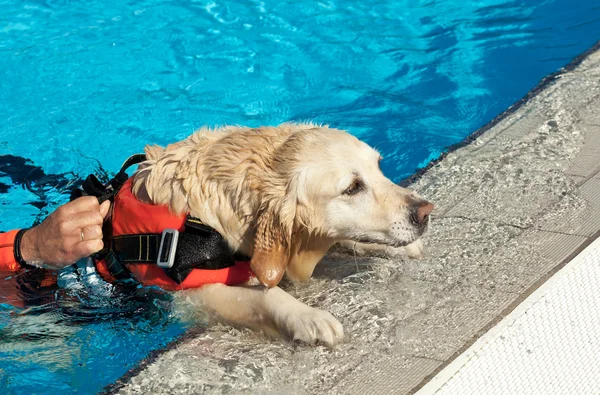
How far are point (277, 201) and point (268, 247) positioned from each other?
238 mm

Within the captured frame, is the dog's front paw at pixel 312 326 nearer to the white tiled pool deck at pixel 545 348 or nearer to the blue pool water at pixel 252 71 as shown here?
the white tiled pool deck at pixel 545 348

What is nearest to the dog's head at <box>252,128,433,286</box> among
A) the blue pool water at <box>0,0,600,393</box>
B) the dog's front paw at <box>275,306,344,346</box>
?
the dog's front paw at <box>275,306,344,346</box>

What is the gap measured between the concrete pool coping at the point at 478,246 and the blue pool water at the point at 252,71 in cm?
132

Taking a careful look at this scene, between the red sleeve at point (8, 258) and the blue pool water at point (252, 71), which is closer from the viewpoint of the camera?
the red sleeve at point (8, 258)

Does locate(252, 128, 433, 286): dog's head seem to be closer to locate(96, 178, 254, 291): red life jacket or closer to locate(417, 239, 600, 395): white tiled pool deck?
locate(96, 178, 254, 291): red life jacket

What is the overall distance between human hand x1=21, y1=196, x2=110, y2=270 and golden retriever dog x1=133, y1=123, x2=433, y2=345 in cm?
42

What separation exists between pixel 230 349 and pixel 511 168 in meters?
Answer: 2.40

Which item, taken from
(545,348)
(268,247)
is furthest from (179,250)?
(545,348)

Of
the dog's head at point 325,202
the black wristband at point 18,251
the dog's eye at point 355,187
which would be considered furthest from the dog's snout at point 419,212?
the black wristband at point 18,251

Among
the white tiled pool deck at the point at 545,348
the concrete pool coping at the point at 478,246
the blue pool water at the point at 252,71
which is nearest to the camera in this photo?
the white tiled pool deck at the point at 545,348

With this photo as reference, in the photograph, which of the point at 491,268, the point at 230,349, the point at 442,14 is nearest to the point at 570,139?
the point at 491,268

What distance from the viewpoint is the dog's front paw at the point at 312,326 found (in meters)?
3.52

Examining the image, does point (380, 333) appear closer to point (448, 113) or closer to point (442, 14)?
point (448, 113)

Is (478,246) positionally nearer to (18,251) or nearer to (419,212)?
(419,212)
